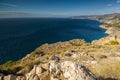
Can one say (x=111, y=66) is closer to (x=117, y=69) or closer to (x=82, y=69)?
(x=117, y=69)

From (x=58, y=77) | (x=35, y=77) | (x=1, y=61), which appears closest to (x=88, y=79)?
(x=58, y=77)

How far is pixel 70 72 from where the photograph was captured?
61.5ft

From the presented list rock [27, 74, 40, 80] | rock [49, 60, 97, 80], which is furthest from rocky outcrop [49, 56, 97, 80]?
rock [27, 74, 40, 80]

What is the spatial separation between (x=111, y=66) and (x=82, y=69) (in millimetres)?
13588

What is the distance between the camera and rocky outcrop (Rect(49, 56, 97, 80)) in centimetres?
1776

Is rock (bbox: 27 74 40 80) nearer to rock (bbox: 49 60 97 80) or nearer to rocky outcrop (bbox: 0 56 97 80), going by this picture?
rocky outcrop (bbox: 0 56 97 80)

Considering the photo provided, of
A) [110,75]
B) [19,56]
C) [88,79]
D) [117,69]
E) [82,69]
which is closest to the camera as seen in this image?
[88,79]

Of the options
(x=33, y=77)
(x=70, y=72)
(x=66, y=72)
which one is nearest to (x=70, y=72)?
(x=70, y=72)

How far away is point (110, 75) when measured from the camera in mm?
26688

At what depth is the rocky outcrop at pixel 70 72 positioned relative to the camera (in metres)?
17.8

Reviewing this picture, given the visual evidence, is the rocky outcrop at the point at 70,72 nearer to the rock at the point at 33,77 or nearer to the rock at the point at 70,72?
the rock at the point at 70,72

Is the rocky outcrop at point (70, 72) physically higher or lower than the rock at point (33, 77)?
higher

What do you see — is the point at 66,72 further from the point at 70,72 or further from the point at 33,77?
the point at 33,77

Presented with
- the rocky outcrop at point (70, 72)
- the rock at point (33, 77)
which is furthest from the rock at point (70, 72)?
the rock at point (33, 77)
